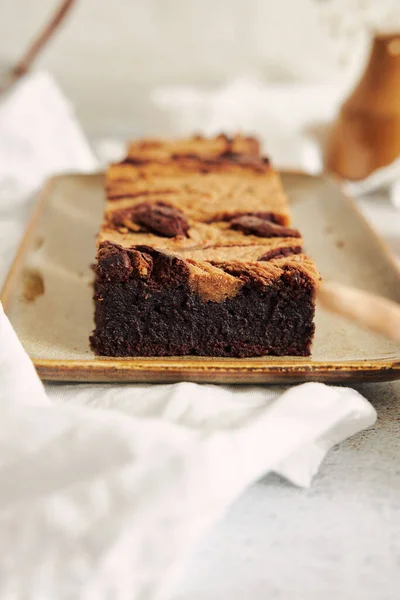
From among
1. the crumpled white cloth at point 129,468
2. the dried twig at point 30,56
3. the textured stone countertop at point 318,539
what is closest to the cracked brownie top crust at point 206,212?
the crumpled white cloth at point 129,468

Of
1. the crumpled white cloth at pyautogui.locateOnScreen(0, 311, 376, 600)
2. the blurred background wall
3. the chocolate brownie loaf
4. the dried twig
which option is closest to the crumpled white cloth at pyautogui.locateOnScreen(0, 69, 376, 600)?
the crumpled white cloth at pyautogui.locateOnScreen(0, 311, 376, 600)

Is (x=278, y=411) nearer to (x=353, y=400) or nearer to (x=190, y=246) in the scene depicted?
(x=353, y=400)

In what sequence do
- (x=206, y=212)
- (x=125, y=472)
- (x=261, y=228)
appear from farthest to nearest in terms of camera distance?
(x=206, y=212) → (x=261, y=228) → (x=125, y=472)

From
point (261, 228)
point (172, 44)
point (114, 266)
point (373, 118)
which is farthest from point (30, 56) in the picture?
point (114, 266)

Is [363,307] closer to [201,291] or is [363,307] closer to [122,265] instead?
[201,291]

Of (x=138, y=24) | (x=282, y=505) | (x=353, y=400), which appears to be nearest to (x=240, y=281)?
(x=353, y=400)

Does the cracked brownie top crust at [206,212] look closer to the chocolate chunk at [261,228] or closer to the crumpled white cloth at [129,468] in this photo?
the chocolate chunk at [261,228]
